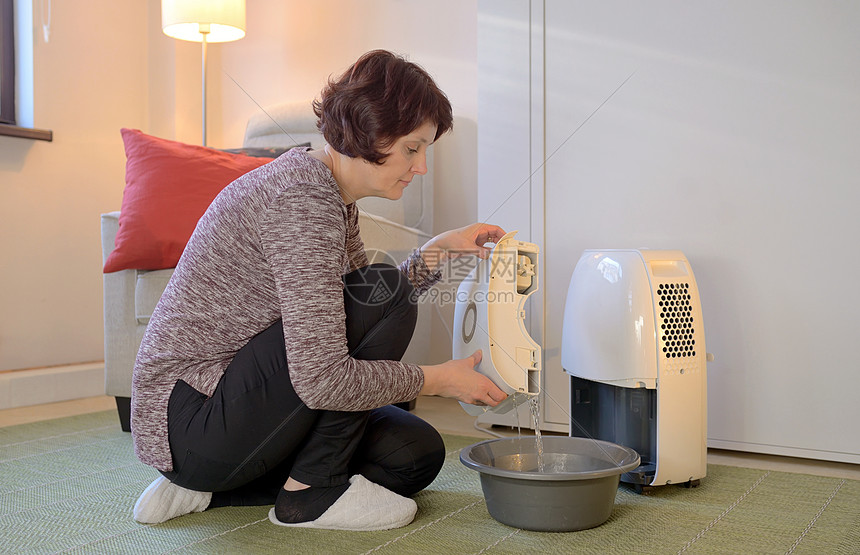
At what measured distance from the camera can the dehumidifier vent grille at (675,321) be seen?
4.60 feet

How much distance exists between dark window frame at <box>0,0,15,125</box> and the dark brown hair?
1.90m

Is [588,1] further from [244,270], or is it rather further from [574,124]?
[244,270]

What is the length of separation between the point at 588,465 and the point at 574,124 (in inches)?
33.2

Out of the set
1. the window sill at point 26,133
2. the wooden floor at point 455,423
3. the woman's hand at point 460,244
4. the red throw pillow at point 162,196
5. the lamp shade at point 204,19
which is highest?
the lamp shade at point 204,19

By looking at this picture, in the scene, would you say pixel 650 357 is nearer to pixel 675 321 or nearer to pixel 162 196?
pixel 675 321

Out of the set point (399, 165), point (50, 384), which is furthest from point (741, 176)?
point (50, 384)

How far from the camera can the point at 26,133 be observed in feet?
8.14

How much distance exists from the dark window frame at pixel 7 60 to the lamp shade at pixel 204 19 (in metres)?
0.52

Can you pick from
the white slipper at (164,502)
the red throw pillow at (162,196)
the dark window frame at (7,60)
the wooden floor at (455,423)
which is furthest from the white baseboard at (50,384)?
the white slipper at (164,502)

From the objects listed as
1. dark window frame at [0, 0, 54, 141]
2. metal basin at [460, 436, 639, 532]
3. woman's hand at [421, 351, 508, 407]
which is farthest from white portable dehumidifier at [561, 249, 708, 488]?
dark window frame at [0, 0, 54, 141]

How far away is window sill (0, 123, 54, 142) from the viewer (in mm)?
2418

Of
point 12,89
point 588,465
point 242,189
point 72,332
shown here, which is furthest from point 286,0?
point 588,465

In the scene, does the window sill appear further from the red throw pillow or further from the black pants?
the black pants

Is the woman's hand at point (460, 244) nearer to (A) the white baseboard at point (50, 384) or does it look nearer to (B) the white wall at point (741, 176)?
(B) the white wall at point (741, 176)
